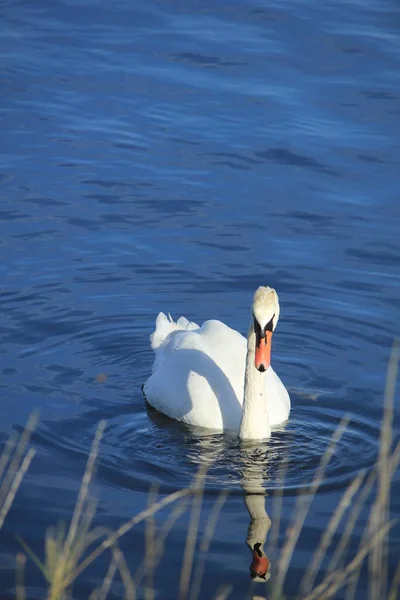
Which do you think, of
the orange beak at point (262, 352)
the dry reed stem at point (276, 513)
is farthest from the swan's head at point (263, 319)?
the dry reed stem at point (276, 513)

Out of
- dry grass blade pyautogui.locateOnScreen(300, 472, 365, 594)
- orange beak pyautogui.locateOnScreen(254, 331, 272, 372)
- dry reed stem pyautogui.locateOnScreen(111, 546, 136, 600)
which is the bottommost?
dry reed stem pyautogui.locateOnScreen(111, 546, 136, 600)

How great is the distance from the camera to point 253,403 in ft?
30.3

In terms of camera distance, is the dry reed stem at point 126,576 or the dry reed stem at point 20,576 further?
the dry reed stem at point 20,576

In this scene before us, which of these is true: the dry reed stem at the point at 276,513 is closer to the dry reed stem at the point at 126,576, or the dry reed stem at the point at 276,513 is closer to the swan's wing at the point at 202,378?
the swan's wing at the point at 202,378

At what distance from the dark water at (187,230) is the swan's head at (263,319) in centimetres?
79

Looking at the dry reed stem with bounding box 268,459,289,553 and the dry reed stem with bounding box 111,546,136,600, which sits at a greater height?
the dry reed stem with bounding box 268,459,289,553

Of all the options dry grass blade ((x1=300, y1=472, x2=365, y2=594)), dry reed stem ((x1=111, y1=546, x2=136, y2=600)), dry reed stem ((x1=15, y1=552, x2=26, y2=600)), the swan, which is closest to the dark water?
dry reed stem ((x1=15, y1=552, x2=26, y2=600))

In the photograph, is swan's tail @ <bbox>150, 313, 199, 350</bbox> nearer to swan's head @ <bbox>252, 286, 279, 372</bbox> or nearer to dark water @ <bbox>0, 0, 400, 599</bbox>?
dark water @ <bbox>0, 0, 400, 599</bbox>

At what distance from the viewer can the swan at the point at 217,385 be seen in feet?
30.5

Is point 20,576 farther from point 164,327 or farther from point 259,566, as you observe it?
point 164,327

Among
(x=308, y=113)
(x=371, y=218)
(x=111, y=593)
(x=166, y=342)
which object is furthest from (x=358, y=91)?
(x=111, y=593)

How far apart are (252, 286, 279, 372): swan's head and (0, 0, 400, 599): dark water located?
79 cm

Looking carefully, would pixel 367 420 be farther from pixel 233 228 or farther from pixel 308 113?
pixel 308 113

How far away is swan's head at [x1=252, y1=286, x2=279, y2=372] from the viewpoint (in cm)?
875
